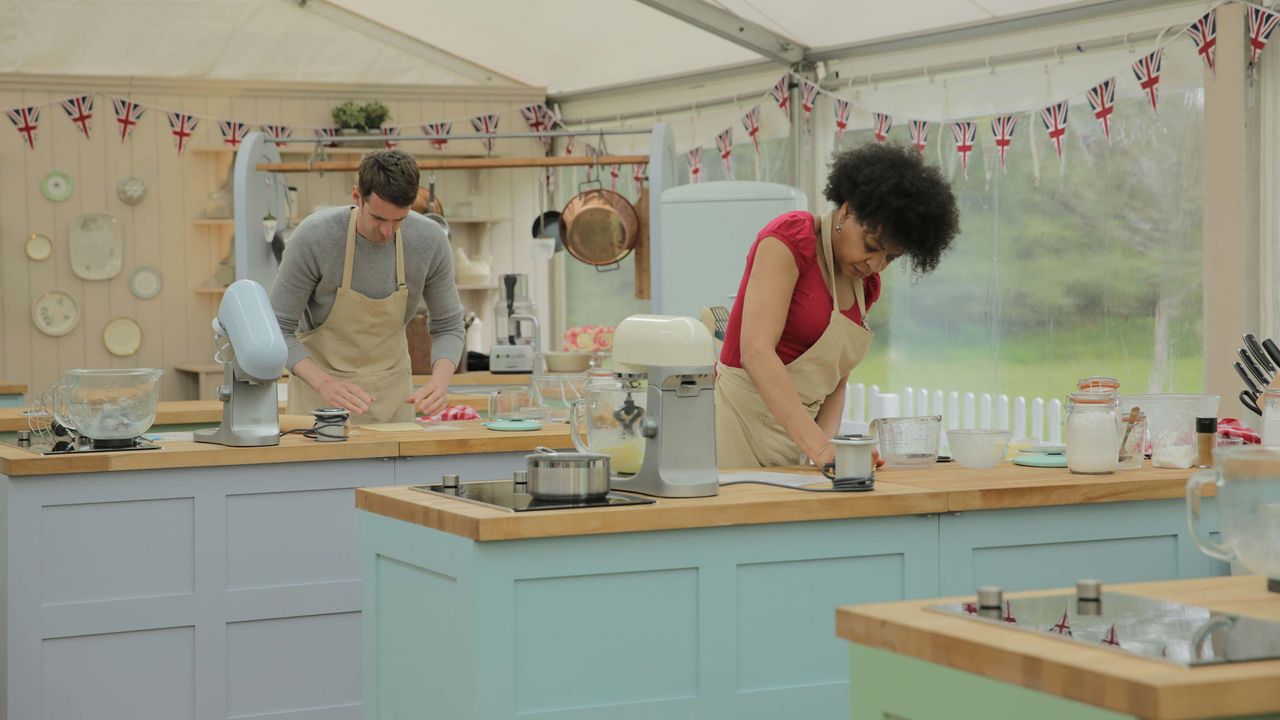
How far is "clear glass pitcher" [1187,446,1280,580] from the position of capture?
62.9 inches

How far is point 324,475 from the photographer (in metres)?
3.68

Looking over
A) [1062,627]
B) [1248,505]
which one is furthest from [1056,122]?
[1062,627]

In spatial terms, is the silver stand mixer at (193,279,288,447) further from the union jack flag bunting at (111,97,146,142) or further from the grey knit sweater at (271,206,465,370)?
the union jack flag bunting at (111,97,146,142)

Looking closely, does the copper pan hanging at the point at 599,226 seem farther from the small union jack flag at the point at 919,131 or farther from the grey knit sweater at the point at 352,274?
the grey knit sweater at the point at 352,274

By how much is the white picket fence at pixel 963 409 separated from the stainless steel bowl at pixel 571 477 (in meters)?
3.31

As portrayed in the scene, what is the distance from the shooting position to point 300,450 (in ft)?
11.9

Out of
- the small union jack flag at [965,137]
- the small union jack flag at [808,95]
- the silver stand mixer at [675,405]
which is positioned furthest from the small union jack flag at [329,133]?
the silver stand mixer at [675,405]

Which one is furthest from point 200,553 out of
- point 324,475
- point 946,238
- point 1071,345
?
point 1071,345

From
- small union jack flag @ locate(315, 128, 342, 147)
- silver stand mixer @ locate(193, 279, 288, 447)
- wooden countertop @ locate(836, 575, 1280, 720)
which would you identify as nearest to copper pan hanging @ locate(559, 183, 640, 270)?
small union jack flag @ locate(315, 128, 342, 147)

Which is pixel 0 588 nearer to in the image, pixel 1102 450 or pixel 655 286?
pixel 1102 450

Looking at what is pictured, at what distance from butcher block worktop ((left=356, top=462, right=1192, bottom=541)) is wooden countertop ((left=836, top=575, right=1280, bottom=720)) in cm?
70

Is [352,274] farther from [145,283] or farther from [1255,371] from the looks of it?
[145,283]

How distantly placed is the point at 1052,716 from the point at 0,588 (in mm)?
2818

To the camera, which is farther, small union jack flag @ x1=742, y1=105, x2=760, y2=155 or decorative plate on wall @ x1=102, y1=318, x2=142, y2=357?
decorative plate on wall @ x1=102, y1=318, x2=142, y2=357
